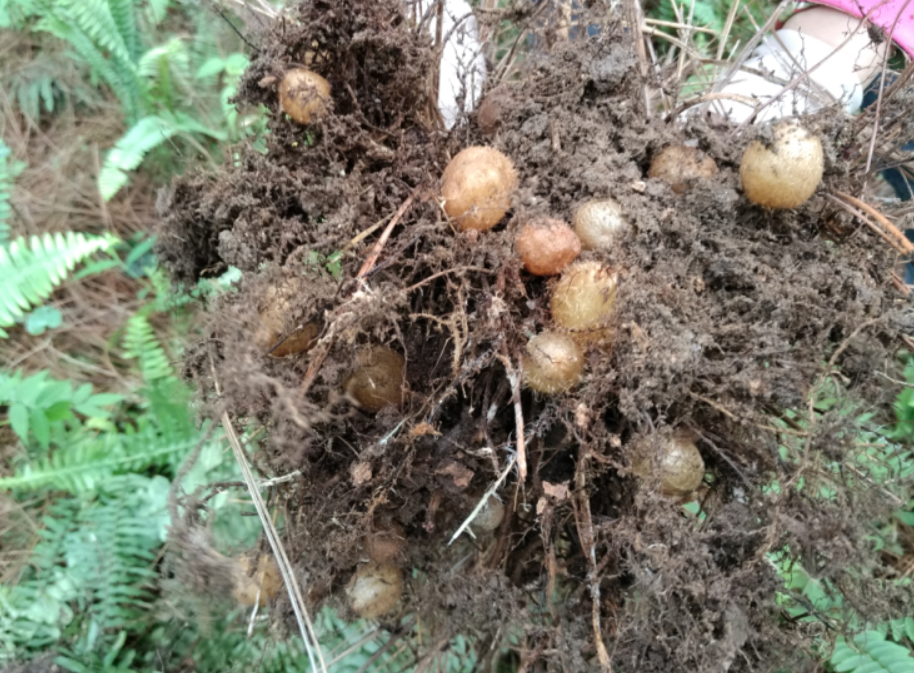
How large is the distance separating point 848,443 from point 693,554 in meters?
0.31

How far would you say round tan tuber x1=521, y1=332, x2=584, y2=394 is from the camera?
947 mm

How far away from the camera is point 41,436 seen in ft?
5.74

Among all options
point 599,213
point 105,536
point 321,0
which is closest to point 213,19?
point 321,0

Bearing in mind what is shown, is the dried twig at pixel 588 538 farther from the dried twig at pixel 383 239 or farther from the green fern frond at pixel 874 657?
the green fern frond at pixel 874 657

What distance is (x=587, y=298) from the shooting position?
3.07ft

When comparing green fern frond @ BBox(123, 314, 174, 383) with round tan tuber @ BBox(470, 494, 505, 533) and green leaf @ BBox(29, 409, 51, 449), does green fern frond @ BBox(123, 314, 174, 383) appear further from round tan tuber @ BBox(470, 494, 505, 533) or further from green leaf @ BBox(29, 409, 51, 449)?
round tan tuber @ BBox(470, 494, 505, 533)

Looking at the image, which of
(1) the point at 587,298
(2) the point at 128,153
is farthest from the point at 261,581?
(2) the point at 128,153

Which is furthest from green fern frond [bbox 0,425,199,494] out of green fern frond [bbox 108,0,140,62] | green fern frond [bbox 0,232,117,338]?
green fern frond [bbox 108,0,140,62]

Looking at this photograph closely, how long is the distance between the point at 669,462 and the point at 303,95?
869 millimetres

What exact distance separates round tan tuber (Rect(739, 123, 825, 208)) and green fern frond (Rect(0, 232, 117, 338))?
1.71m

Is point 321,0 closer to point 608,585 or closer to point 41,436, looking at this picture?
point 608,585

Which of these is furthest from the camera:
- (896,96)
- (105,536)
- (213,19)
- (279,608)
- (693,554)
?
(213,19)

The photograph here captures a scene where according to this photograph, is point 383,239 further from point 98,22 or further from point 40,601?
point 98,22

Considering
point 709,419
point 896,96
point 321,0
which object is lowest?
point 709,419
